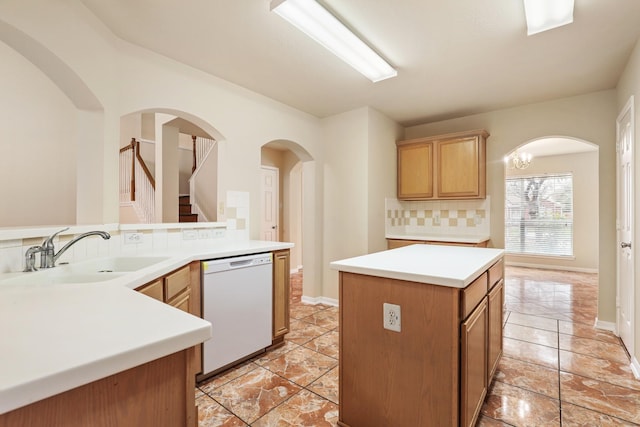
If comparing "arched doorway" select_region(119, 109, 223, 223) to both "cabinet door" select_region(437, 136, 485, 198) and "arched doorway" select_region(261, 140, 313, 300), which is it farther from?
"cabinet door" select_region(437, 136, 485, 198)

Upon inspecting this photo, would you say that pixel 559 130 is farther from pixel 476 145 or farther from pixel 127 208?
pixel 127 208

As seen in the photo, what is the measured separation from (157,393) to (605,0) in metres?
3.00

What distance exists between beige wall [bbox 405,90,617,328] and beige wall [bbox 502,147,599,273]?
2755 millimetres

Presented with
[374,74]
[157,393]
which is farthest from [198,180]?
[157,393]

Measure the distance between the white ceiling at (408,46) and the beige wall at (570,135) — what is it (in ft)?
0.63

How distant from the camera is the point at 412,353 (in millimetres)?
1438

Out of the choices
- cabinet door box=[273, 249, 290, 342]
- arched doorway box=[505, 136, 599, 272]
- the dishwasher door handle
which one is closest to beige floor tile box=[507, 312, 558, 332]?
cabinet door box=[273, 249, 290, 342]

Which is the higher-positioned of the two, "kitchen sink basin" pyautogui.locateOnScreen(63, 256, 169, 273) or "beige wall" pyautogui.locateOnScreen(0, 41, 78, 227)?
"beige wall" pyautogui.locateOnScreen(0, 41, 78, 227)

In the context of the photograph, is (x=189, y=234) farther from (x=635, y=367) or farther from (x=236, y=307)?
(x=635, y=367)

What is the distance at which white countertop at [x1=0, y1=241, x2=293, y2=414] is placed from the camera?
0.52 meters

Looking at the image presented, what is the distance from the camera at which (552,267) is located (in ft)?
21.3

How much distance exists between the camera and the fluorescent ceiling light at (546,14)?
73.5 inches

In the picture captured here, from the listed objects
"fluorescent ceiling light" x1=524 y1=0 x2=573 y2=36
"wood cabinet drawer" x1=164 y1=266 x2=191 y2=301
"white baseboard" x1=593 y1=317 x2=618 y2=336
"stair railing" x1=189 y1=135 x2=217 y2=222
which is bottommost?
"white baseboard" x1=593 y1=317 x2=618 y2=336

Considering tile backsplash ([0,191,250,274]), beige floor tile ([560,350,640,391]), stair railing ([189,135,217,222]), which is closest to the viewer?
tile backsplash ([0,191,250,274])
